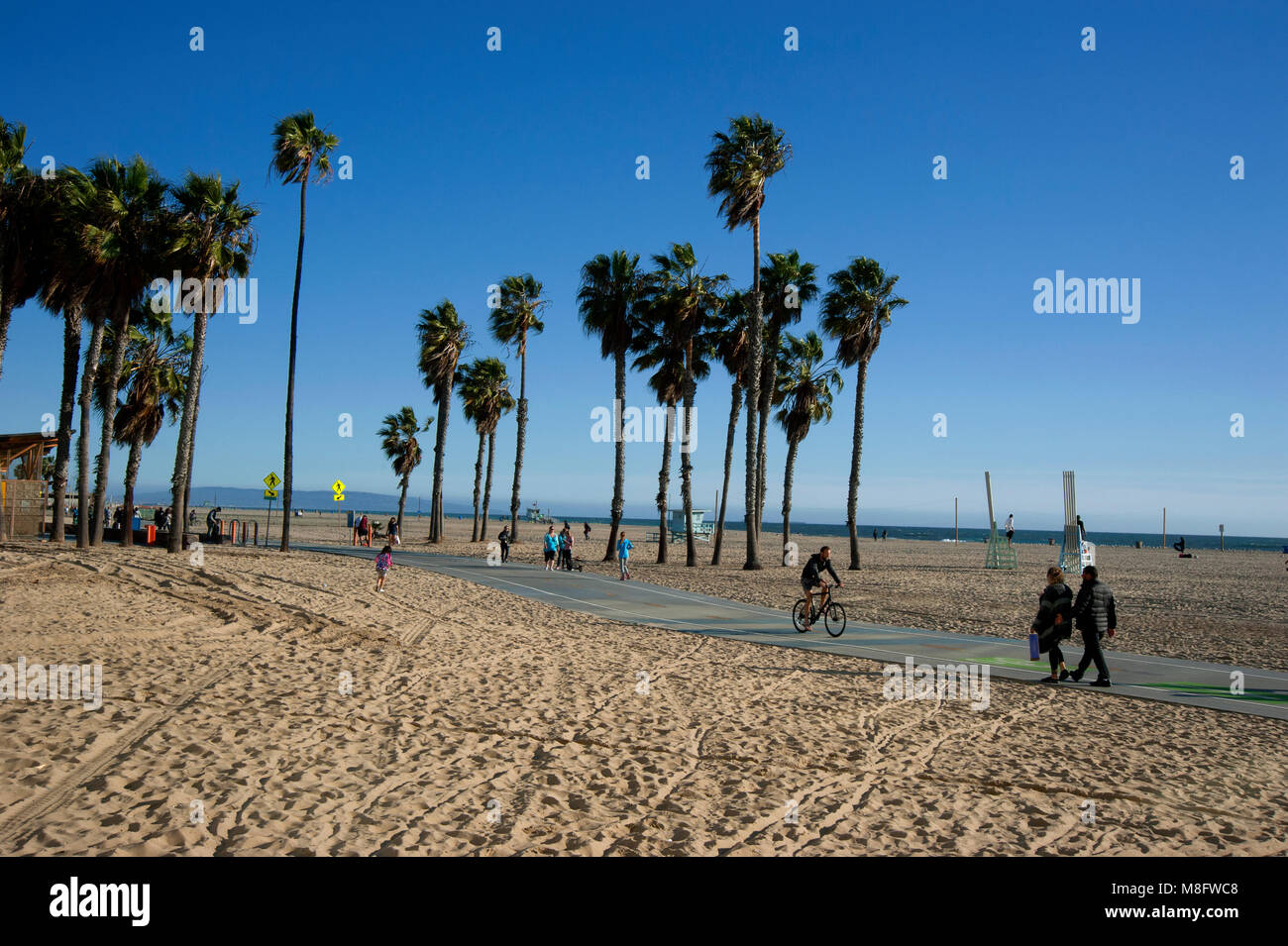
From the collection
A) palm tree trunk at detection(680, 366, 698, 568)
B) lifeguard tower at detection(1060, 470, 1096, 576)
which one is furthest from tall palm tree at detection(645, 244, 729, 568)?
lifeguard tower at detection(1060, 470, 1096, 576)

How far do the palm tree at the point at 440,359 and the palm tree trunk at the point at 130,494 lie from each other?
1500 cm

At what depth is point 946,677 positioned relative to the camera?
11742 millimetres

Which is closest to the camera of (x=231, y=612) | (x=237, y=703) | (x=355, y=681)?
(x=237, y=703)

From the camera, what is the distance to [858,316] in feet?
118

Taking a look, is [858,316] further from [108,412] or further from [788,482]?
[108,412]

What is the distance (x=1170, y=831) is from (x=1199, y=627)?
15.4m

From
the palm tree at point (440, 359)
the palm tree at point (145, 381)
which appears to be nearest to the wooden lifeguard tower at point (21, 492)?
the palm tree at point (145, 381)

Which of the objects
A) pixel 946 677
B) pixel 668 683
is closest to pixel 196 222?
pixel 668 683

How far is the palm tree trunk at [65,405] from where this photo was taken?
29.4 metres

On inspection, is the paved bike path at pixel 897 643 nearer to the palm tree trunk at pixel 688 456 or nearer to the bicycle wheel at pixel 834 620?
the bicycle wheel at pixel 834 620

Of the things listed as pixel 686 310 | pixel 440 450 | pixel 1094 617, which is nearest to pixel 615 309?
pixel 686 310

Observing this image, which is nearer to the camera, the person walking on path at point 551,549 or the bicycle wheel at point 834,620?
the bicycle wheel at point 834,620

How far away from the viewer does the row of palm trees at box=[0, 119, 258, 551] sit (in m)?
26.8
